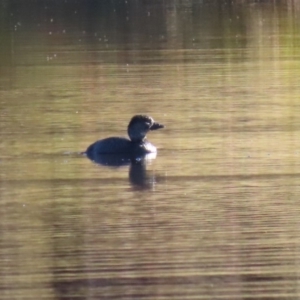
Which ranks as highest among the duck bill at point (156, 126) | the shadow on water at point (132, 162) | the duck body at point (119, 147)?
the duck bill at point (156, 126)

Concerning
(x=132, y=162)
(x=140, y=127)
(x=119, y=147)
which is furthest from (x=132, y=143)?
(x=132, y=162)

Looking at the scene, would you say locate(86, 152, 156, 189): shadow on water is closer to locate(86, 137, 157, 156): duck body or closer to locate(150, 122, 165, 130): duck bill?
locate(86, 137, 157, 156): duck body

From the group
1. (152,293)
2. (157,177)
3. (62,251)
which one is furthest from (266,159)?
(152,293)

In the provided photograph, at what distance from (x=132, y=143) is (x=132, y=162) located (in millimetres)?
534

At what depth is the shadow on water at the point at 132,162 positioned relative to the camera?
12166 mm

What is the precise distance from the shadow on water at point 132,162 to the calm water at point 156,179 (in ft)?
Result: 0.13

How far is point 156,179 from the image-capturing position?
39.4 ft

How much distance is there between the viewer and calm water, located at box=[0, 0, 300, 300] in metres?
8.38

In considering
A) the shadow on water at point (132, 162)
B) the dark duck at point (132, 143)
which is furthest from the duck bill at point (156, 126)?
the shadow on water at point (132, 162)

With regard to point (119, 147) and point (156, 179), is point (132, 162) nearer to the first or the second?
point (119, 147)

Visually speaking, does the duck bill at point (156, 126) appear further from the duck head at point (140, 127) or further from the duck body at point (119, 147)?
the duck body at point (119, 147)

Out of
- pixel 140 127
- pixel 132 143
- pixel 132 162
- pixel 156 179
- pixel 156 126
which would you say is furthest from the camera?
pixel 156 126

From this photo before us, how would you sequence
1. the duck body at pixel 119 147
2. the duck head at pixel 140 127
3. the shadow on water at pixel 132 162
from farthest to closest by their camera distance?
1. the duck head at pixel 140 127
2. the duck body at pixel 119 147
3. the shadow on water at pixel 132 162

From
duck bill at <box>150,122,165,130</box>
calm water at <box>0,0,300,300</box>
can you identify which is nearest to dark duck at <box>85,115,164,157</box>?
duck bill at <box>150,122,165,130</box>
